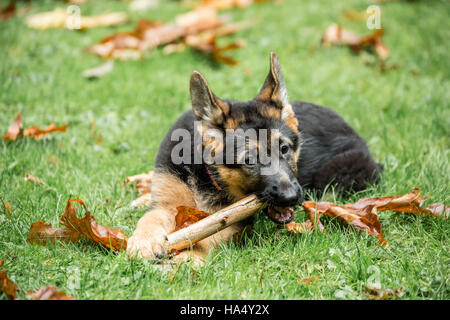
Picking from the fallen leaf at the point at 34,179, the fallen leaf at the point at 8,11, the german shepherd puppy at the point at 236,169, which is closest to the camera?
the german shepherd puppy at the point at 236,169

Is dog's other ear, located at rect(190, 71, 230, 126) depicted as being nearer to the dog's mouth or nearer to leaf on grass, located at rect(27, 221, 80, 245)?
the dog's mouth

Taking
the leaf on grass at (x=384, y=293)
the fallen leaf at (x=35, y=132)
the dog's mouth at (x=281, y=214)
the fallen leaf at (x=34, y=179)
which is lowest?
the leaf on grass at (x=384, y=293)

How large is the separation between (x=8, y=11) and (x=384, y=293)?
10.2m

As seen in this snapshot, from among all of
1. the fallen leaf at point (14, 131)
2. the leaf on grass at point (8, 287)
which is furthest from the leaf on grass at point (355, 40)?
the leaf on grass at point (8, 287)

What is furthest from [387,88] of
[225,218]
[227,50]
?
[225,218]

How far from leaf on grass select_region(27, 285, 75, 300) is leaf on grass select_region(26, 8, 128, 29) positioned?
24.4 ft

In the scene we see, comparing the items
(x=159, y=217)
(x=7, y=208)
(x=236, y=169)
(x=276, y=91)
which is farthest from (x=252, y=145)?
(x=7, y=208)

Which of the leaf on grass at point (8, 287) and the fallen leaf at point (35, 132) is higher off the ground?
the fallen leaf at point (35, 132)

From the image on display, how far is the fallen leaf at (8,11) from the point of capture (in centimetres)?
980

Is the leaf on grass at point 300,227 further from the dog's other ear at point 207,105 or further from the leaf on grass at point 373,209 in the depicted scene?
the dog's other ear at point 207,105

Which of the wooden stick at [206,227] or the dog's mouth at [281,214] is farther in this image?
the dog's mouth at [281,214]

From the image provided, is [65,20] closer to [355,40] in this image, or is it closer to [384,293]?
[355,40]

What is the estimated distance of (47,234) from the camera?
11.4ft

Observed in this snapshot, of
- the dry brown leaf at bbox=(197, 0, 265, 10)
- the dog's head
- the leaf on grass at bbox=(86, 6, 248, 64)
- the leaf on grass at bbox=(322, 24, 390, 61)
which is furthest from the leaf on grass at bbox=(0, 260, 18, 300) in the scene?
→ the dry brown leaf at bbox=(197, 0, 265, 10)
